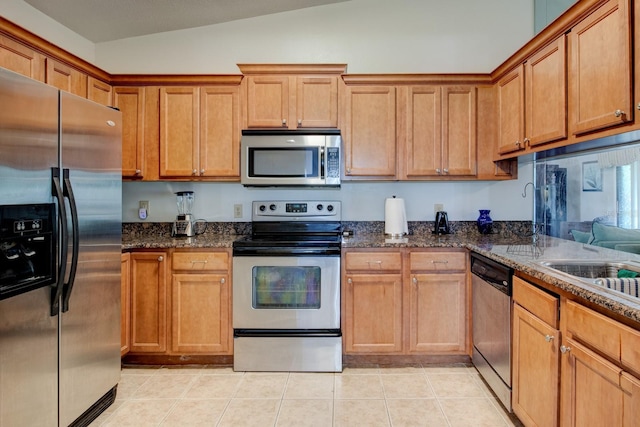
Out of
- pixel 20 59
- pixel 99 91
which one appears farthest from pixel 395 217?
pixel 20 59

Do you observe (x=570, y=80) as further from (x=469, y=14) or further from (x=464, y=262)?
(x=469, y=14)

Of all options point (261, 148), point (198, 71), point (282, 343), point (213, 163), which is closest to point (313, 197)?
point (261, 148)

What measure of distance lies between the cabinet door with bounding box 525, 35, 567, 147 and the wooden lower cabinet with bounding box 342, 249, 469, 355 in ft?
3.14

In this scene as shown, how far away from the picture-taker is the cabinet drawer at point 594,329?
1.15m

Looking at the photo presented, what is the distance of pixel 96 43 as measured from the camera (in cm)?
318

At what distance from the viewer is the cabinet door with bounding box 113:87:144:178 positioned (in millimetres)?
2811

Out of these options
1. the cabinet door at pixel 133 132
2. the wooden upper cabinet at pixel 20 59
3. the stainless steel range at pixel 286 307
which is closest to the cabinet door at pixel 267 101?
the cabinet door at pixel 133 132

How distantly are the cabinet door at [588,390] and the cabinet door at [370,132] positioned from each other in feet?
→ 5.73

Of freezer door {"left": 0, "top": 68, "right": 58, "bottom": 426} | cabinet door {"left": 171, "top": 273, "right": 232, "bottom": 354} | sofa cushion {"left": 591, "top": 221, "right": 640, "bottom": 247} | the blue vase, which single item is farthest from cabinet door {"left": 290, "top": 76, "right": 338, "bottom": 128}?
sofa cushion {"left": 591, "top": 221, "right": 640, "bottom": 247}

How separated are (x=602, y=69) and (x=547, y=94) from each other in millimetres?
471

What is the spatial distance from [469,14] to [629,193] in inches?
78.4

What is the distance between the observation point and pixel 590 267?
183cm

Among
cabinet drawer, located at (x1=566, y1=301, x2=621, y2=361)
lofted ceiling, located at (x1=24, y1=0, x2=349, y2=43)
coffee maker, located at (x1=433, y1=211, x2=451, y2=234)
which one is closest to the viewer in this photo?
cabinet drawer, located at (x1=566, y1=301, x2=621, y2=361)

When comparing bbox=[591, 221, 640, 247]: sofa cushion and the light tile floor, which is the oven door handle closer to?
the light tile floor
